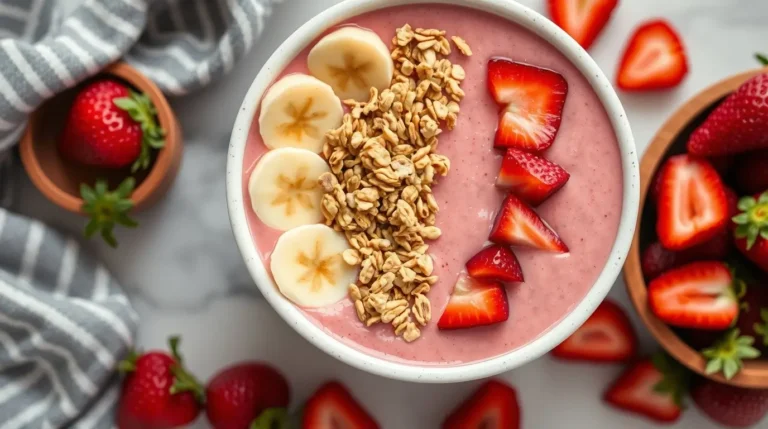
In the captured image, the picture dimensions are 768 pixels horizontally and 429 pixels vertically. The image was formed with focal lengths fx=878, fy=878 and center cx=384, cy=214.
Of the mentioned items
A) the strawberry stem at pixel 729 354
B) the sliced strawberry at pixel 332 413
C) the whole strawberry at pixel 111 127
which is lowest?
the sliced strawberry at pixel 332 413

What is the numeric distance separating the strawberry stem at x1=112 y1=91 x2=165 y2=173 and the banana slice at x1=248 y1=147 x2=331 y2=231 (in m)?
0.27

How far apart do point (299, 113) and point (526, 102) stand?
12.9 inches

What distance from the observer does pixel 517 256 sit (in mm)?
1269

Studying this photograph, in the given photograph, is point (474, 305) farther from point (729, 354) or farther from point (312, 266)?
point (729, 354)

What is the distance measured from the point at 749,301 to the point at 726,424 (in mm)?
246

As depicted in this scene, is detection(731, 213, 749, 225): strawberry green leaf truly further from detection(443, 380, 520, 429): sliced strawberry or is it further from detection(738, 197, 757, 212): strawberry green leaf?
detection(443, 380, 520, 429): sliced strawberry

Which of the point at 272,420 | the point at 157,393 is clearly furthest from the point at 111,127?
the point at 272,420

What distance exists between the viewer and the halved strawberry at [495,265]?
1.24 meters

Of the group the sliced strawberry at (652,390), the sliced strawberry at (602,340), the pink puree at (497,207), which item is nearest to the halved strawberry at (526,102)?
the pink puree at (497,207)

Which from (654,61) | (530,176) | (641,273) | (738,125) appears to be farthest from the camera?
(654,61)

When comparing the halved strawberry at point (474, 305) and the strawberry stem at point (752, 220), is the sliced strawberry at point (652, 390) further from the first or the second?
the halved strawberry at point (474, 305)

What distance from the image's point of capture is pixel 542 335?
1276mm

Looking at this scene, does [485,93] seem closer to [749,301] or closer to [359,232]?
[359,232]

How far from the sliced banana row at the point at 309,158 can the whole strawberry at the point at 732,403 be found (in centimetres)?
69
